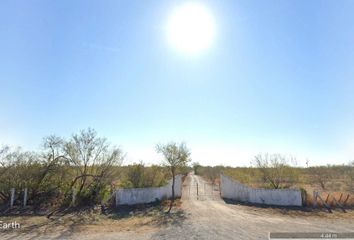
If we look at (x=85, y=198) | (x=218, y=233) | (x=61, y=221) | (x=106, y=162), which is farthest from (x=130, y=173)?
(x=218, y=233)

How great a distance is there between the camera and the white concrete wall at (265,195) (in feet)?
63.4

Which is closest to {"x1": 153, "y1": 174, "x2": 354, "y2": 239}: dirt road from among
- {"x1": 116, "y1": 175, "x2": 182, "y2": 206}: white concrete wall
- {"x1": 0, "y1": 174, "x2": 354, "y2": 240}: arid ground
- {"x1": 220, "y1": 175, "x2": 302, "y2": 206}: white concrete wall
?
{"x1": 0, "y1": 174, "x2": 354, "y2": 240}: arid ground

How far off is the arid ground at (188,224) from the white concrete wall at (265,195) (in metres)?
1.42

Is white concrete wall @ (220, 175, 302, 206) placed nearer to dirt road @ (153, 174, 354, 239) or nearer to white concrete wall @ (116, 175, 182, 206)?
dirt road @ (153, 174, 354, 239)

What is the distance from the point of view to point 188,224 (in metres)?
13.8

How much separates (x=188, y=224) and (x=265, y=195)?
28.3 feet

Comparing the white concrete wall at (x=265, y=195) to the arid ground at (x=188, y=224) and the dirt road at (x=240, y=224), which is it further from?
the dirt road at (x=240, y=224)

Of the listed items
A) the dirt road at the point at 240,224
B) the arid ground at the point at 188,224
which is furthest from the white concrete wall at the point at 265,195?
the dirt road at the point at 240,224

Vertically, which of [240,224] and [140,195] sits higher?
[140,195]

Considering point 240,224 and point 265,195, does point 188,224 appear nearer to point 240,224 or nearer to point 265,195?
point 240,224

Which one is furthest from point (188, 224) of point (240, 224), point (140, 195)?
point (140, 195)

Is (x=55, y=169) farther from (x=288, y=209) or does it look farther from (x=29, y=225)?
(x=288, y=209)

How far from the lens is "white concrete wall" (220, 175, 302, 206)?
63.4 feet

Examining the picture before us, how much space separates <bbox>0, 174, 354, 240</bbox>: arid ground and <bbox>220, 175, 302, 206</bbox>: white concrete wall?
4.67ft
